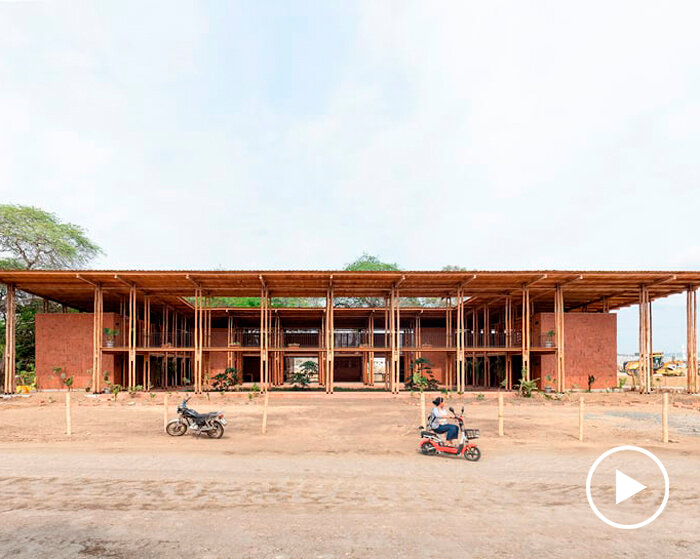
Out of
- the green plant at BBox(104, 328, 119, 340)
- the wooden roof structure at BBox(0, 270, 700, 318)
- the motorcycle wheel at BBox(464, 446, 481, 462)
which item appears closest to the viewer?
the motorcycle wheel at BBox(464, 446, 481, 462)

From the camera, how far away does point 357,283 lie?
29984 mm

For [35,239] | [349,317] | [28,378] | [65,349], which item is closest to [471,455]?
[65,349]

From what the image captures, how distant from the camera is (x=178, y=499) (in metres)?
8.09

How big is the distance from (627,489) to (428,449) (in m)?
4.27

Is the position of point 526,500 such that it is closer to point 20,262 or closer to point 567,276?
point 567,276

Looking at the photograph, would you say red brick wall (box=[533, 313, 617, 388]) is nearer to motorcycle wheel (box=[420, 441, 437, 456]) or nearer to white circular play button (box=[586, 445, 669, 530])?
white circular play button (box=[586, 445, 669, 530])

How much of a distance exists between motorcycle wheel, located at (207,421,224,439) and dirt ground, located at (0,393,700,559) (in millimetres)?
354

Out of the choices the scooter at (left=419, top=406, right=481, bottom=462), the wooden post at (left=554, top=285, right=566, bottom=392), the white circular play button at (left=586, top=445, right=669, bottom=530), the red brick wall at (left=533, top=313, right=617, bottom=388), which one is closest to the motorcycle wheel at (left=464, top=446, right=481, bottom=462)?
the scooter at (left=419, top=406, right=481, bottom=462)

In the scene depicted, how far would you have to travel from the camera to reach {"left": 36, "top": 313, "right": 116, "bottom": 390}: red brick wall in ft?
106

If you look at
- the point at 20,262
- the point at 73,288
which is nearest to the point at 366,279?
the point at 73,288

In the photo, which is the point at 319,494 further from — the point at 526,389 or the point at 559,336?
the point at 559,336

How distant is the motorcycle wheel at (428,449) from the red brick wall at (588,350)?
23.0 metres

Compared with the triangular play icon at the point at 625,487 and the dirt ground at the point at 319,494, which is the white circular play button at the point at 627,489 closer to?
the triangular play icon at the point at 625,487

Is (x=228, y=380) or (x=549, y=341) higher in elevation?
(x=549, y=341)
